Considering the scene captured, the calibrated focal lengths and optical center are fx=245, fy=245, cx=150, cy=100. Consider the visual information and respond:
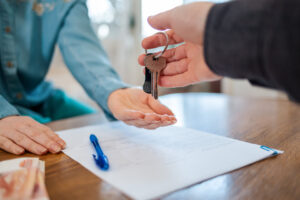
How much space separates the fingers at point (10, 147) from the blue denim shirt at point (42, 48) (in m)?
0.34

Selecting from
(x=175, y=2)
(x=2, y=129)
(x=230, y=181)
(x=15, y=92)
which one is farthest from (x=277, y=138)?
(x=175, y=2)

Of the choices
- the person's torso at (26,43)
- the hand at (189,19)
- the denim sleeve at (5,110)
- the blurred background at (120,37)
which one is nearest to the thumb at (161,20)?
the hand at (189,19)

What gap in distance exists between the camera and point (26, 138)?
577 millimetres

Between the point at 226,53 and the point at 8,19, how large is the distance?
35.4 inches

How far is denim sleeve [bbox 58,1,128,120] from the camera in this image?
88 cm

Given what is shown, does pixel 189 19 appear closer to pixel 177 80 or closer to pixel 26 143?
pixel 177 80

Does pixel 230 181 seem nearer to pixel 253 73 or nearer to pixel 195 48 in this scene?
pixel 253 73

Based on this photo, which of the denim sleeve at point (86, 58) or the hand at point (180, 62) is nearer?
the hand at point (180, 62)

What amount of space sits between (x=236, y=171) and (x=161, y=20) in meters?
0.35

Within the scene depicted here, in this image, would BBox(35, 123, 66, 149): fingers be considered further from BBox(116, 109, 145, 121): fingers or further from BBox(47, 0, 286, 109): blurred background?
BBox(47, 0, 286, 109): blurred background

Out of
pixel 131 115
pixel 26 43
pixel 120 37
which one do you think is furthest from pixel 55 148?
pixel 120 37

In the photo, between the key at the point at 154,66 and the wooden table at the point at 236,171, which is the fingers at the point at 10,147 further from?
the key at the point at 154,66

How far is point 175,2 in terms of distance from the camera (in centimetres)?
252

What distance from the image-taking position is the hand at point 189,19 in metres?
0.46
